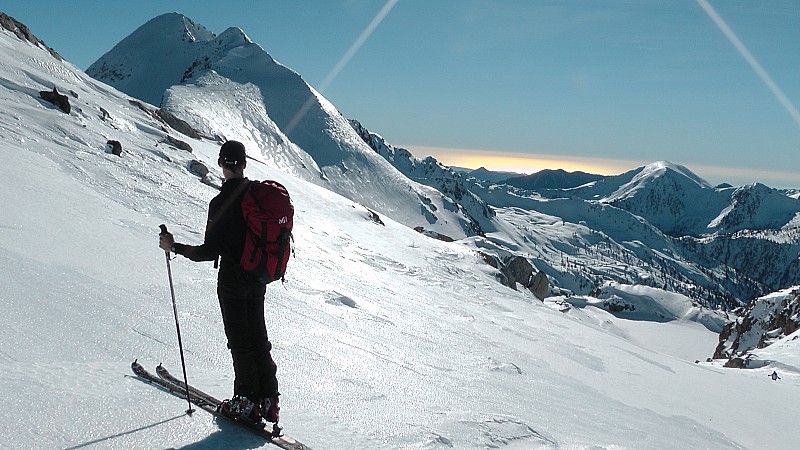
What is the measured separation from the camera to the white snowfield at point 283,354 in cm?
416

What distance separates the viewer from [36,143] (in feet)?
48.0

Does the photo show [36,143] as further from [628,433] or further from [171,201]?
[628,433]

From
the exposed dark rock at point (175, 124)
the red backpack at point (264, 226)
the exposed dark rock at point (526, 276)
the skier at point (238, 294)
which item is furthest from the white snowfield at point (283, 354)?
the exposed dark rock at point (526, 276)

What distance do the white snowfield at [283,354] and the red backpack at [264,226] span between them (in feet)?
4.46

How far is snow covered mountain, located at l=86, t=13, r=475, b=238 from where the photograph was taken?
9619 cm

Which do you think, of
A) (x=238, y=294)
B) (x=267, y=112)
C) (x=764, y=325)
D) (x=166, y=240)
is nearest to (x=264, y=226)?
(x=238, y=294)

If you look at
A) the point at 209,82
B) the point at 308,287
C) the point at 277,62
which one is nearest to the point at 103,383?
the point at 308,287

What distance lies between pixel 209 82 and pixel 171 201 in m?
113

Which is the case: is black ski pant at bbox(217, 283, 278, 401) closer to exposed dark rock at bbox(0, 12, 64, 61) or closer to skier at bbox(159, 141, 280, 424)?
skier at bbox(159, 141, 280, 424)

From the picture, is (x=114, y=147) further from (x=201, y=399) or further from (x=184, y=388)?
(x=201, y=399)

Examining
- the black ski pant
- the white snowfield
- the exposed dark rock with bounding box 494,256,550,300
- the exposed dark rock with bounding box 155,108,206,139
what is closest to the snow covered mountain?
the exposed dark rock with bounding box 155,108,206,139

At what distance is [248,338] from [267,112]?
118700 millimetres

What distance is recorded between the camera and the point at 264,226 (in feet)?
13.6

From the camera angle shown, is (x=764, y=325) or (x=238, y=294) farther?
(x=764, y=325)
